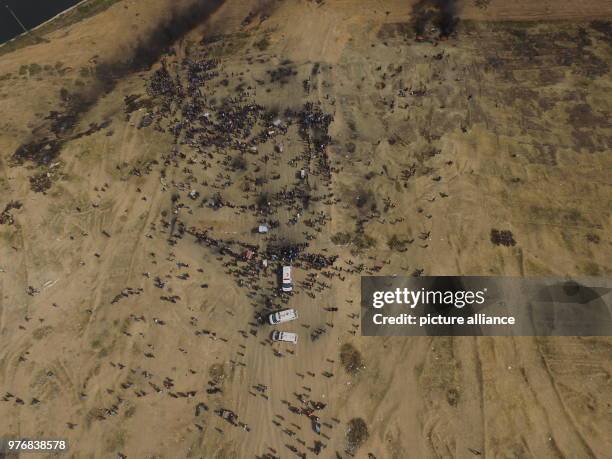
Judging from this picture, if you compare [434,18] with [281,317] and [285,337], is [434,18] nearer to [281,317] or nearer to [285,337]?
[281,317]

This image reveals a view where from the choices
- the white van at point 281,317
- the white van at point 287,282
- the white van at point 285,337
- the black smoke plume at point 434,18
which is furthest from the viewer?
the black smoke plume at point 434,18

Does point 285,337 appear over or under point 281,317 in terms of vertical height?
under

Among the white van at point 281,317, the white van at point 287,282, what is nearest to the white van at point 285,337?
the white van at point 281,317

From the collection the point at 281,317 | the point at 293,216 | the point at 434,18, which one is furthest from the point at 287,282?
the point at 434,18

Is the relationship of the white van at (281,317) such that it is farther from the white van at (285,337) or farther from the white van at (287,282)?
the white van at (287,282)

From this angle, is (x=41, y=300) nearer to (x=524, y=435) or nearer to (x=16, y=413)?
(x=16, y=413)

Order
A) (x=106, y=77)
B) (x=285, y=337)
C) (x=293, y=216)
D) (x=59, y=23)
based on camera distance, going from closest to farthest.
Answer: (x=285, y=337) → (x=293, y=216) → (x=106, y=77) → (x=59, y=23)

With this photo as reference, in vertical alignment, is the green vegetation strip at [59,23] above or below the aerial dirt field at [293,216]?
above

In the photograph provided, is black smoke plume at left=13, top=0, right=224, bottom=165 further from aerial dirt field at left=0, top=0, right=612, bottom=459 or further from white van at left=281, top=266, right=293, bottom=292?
white van at left=281, top=266, right=293, bottom=292
